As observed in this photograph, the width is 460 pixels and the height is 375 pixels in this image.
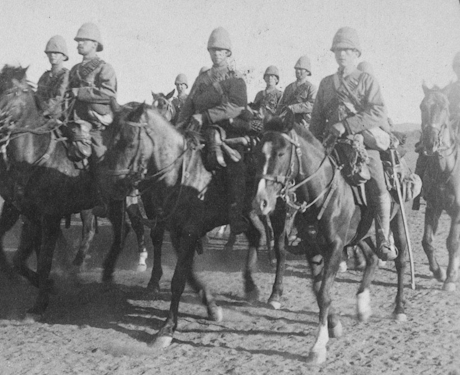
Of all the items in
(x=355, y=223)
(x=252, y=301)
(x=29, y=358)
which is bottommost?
(x=29, y=358)

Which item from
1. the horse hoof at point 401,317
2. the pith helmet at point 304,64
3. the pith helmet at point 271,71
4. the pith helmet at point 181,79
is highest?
the pith helmet at point 181,79

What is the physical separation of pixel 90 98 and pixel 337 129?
3789 millimetres

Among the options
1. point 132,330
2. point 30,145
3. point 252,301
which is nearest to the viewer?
point 132,330

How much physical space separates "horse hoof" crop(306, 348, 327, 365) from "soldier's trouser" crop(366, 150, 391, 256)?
173 cm

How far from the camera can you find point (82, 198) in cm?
825

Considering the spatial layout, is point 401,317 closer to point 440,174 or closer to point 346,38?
point 440,174

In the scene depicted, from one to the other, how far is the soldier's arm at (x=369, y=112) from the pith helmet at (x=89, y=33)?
425 centimetres

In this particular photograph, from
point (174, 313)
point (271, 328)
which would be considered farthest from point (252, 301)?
point (174, 313)

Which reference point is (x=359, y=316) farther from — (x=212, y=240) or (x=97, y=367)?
(x=212, y=240)

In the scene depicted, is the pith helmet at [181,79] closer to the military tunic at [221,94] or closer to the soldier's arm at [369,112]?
the military tunic at [221,94]

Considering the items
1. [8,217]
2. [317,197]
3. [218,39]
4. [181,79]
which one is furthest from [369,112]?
[181,79]

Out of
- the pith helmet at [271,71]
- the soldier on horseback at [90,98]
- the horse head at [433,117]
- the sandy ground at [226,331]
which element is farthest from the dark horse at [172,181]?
the pith helmet at [271,71]

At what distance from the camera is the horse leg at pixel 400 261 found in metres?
7.47

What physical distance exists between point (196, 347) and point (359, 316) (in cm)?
230
